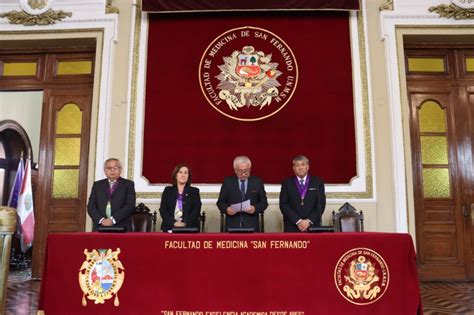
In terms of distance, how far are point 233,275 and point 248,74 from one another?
3195 mm

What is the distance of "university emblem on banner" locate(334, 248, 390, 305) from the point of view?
2.70m

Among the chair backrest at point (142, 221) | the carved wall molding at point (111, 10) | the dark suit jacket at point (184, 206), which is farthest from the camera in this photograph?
the carved wall molding at point (111, 10)

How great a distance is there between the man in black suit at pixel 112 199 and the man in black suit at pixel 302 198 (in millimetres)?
1409

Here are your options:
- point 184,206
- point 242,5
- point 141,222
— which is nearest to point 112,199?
point 184,206

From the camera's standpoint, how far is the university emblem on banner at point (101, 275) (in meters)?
2.71

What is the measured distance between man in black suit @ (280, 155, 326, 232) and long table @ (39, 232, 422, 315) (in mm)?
1229

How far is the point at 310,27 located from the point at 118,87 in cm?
248

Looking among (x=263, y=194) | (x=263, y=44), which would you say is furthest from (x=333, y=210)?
(x=263, y=44)

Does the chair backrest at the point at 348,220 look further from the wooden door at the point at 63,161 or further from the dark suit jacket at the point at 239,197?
the wooden door at the point at 63,161

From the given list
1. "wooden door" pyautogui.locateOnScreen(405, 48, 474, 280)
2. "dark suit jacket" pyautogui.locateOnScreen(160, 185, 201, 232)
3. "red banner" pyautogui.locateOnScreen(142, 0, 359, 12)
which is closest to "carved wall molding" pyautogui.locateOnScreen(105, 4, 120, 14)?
"red banner" pyautogui.locateOnScreen(142, 0, 359, 12)

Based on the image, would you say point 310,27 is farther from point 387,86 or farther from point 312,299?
point 312,299

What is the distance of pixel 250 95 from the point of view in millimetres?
5324

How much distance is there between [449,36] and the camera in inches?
217

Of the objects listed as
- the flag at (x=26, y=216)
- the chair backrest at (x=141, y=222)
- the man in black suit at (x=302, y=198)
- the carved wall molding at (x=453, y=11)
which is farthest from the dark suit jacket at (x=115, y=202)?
the carved wall molding at (x=453, y=11)
